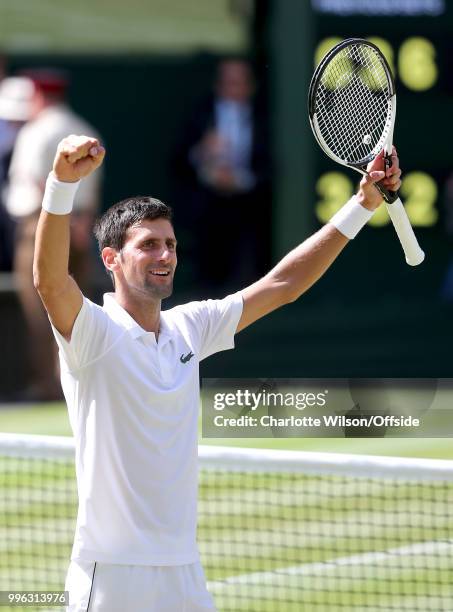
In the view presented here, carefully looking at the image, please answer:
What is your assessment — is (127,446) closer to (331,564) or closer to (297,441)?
(331,564)

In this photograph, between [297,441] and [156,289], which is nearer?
[156,289]

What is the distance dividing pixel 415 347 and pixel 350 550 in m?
5.64

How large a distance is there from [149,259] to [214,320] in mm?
401

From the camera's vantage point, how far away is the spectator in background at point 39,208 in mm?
10117

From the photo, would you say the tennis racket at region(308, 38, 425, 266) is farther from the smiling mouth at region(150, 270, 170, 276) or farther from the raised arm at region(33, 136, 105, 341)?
the raised arm at region(33, 136, 105, 341)

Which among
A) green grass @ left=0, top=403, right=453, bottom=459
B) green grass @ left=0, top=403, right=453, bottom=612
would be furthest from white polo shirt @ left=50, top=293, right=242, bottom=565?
green grass @ left=0, top=403, right=453, bottom=459

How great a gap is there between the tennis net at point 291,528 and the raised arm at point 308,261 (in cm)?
103

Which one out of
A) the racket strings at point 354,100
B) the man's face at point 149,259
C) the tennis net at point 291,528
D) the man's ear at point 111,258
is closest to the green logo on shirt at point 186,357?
the man's face at point 149,259

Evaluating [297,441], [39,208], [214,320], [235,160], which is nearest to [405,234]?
[214,320]

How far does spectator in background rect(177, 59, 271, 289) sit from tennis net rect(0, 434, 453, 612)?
12.9ft

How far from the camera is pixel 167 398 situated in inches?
149

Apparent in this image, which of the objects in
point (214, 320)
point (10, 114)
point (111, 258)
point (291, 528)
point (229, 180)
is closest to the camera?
point (111, 258)

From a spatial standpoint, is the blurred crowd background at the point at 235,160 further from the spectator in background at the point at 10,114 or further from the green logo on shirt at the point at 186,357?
the green logo on shirt at the point at 186,357

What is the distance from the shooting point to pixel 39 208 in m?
10.4
